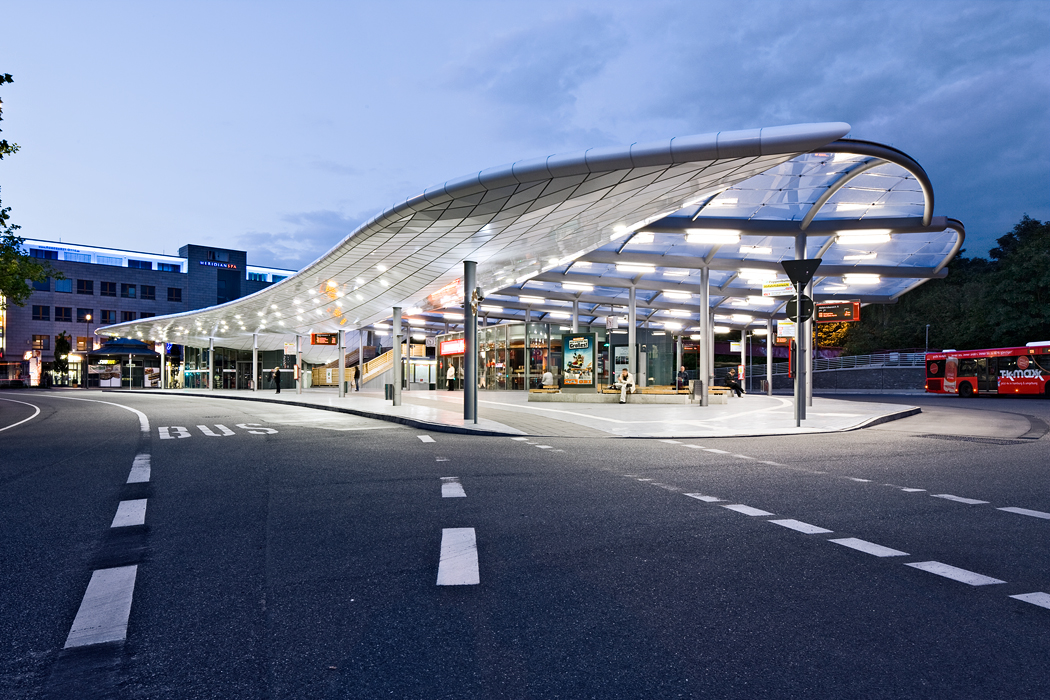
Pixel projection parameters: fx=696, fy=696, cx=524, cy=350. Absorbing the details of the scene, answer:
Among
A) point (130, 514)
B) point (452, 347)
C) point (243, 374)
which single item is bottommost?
point (243, 374)

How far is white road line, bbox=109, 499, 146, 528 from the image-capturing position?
6.10m

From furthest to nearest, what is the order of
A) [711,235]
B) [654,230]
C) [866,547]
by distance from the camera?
[711,235], [654,230], [866,547]

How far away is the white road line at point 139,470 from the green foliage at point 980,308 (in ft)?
184

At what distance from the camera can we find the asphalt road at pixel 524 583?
302cm

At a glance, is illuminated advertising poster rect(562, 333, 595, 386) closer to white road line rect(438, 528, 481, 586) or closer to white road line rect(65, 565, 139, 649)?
white road line rect(438, 528, 481, 586)

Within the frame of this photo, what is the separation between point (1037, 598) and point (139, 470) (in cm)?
993

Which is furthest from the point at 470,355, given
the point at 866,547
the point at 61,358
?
the point at 61,358

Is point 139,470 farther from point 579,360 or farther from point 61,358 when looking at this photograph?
point 61,358

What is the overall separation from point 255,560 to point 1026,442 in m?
14.2

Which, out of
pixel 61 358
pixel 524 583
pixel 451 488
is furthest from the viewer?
pixel 61 358

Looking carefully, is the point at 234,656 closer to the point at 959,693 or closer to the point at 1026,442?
the point at 959,693

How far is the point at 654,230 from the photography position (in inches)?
895

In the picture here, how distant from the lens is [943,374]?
42.0 metres

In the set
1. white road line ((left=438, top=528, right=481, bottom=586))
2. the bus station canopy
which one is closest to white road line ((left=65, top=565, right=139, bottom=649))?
white road line ((left=438, top=528, right=481, bottom=586))
